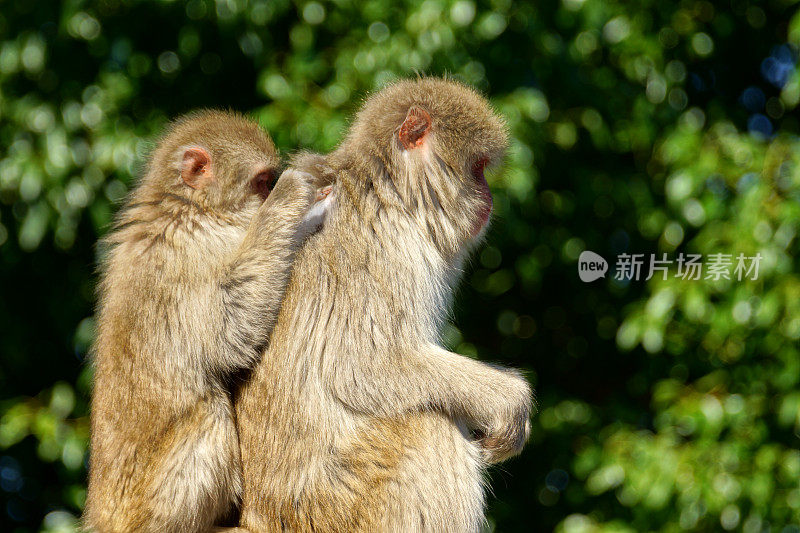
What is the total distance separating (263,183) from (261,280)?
54 cm

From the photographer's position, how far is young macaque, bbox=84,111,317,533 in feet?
8.23

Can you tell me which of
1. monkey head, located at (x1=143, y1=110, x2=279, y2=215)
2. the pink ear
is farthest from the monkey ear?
the pink ear

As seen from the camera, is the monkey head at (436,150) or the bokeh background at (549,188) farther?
the bokeh background at (549,188)

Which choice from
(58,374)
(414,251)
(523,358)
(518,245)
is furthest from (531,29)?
(58,374)

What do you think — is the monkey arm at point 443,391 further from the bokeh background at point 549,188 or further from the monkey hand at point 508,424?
the bokeh background at point 549,188

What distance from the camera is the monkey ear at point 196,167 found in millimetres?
2945

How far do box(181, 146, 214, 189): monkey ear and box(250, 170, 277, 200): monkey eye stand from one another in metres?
0.14

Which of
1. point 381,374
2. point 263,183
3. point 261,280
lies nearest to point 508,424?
point 381,374

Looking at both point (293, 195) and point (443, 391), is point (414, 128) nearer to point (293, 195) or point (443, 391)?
point (293, 195)

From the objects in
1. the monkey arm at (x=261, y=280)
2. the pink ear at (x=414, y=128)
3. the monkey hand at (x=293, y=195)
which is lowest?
the monkey arm at (x=261, y=280)

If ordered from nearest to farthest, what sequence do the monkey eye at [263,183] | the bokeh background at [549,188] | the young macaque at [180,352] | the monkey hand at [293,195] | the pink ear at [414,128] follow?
the young macaque at [180,352] < the monkey hand at [293,195] < the pink ear at [414,128] < the monkey eye at [263,183] < the bokeh background at [549,188]

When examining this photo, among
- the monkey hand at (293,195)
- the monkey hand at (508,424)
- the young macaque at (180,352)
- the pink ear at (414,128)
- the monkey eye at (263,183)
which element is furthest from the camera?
the monkey eye at (263,183)

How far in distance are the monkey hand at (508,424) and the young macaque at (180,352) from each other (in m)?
0.74

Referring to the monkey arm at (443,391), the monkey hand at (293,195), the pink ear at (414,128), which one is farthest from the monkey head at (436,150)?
the monkey arm at (443,391)
